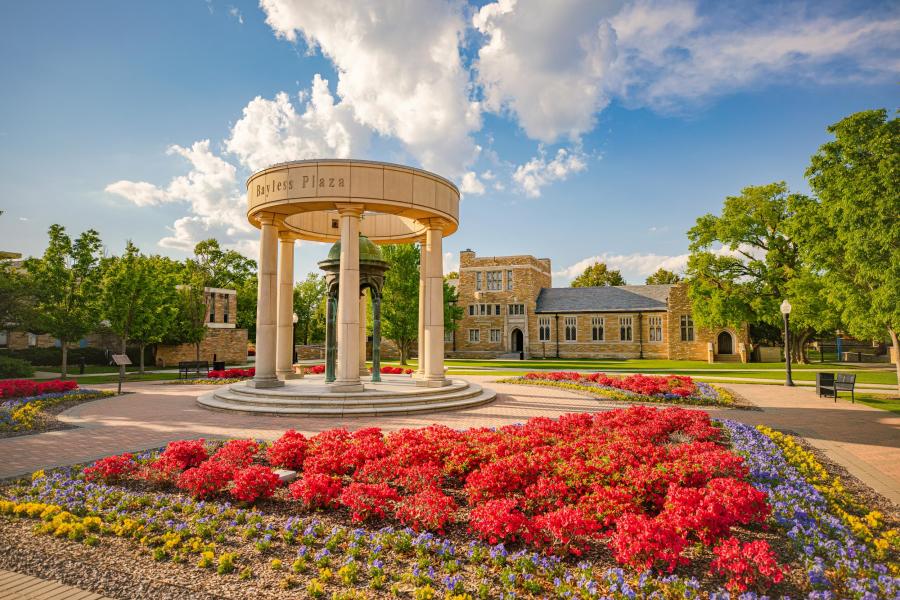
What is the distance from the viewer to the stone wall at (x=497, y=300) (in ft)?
176

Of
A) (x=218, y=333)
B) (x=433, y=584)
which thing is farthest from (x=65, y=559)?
(x=218, y=333)

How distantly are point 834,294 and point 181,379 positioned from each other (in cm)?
3010

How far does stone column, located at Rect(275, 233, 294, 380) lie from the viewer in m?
19.1

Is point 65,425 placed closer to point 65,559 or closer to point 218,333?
point 65,559

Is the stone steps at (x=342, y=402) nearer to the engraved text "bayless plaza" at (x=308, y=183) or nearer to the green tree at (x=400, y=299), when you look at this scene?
the engraved text "bayless plaza" at (x=308, y=183)

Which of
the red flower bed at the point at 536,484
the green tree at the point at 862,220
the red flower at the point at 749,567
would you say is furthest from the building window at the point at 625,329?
the red flower at the point at 749,567

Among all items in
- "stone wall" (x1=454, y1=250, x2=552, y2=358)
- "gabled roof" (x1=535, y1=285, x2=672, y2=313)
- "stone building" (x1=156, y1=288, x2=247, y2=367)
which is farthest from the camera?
"stone wall" (x1=454, y1=250, x2=552, y2=358)

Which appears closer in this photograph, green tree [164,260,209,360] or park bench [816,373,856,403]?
park bench [816,373,856,403]

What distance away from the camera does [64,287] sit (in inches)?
944

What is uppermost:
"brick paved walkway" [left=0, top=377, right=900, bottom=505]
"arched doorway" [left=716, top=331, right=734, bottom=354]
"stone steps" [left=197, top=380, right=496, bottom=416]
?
"arched doorway" [left=716, top=331, right=734, bottom=354]

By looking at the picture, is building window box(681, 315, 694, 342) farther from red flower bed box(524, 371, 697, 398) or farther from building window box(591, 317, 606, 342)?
red flower bed box(524, 371, 697, 398)

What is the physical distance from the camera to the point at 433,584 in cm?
451

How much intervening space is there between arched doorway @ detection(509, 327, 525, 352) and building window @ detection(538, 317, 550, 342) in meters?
2.34

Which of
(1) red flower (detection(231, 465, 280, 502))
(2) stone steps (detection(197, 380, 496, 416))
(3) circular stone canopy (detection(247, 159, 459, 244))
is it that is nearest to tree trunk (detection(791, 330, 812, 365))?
(2) stone steps (detection(197, 380, 496, 416))
